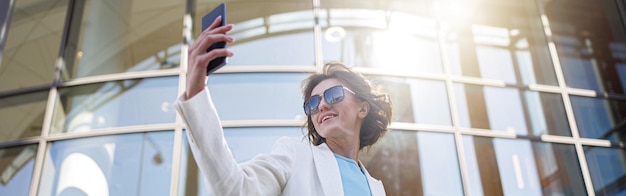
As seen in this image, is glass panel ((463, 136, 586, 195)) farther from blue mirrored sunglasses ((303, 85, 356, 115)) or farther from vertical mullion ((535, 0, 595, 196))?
blue mirrored sunglasses ((303, 85, 356, 115))

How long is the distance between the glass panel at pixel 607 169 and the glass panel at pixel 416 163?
196 cm

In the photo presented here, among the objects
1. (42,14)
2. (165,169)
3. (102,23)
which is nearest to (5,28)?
(42,14)

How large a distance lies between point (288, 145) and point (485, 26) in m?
7.23

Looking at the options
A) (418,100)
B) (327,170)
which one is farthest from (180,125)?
(327,170)

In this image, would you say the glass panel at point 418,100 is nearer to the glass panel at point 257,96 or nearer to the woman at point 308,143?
the glass panel at point 257,96

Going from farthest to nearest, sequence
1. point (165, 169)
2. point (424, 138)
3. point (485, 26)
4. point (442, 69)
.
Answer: point (485, 26), point (442, 69), point (424, 138), point (165, 169)

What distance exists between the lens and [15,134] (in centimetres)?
738

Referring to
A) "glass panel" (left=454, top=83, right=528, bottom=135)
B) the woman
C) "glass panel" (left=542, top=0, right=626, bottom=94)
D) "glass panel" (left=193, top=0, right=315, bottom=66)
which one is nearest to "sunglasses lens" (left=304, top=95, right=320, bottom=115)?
the woman

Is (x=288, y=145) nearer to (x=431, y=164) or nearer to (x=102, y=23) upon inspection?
(x=431, y=164)

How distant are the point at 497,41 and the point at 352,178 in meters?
7.12

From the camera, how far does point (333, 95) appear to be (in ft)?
6.31

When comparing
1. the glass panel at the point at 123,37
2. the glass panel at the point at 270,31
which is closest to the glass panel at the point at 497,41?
the glass panel at the point at 270,31

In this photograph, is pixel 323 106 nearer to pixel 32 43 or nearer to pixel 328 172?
pixel 328 172

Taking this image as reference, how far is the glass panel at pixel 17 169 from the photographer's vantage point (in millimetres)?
7039
